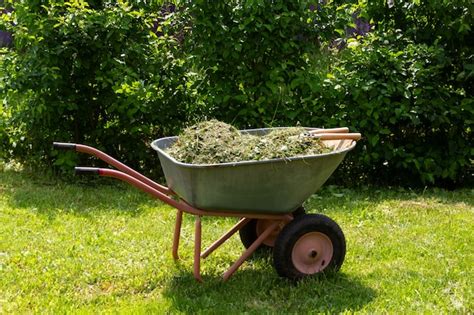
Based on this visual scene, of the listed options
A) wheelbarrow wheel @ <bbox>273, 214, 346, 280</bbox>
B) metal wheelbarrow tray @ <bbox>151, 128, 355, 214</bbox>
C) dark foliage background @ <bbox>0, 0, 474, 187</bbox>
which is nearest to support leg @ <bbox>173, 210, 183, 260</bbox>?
metal wheelbarrow tray @ <bbox>151, 128, 355, 214</bbox>

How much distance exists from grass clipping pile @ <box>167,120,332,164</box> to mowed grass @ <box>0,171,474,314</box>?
80 centimetres

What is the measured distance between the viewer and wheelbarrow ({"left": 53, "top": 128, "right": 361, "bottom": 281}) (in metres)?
3.59

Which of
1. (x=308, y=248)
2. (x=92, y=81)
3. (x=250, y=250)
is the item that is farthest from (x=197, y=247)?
(x=92, y=81)

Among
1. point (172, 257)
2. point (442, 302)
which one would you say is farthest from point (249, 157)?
point (442, 302)

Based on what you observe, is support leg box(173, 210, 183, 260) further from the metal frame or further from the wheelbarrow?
the metal frame

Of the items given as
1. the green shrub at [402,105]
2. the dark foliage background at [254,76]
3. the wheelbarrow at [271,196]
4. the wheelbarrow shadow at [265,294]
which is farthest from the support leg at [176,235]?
the green shrub at [402,105]

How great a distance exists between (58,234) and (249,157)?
1920 millimetres

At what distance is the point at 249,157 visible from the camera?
3.74 m

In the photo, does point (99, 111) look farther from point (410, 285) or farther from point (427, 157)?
point (410, 285)

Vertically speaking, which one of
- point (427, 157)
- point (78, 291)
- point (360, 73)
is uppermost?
point (360, 73)

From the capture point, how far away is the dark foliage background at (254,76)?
247 inches

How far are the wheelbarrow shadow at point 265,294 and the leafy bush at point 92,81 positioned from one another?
9.49 ft

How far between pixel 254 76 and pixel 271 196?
2.96 metres

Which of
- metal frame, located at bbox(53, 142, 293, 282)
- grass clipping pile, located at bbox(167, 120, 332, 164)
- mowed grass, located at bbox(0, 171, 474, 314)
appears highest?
grass clipping pile, located at bbox(167, 120, 332, 164)
